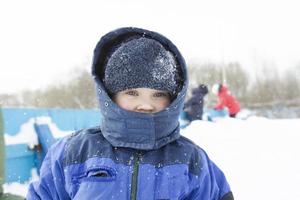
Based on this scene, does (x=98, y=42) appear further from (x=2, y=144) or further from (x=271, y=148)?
(x=271, y=148)

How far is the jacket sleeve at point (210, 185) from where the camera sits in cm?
214

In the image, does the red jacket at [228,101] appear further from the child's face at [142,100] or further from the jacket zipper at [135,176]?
the jacket zipper at [135,176]

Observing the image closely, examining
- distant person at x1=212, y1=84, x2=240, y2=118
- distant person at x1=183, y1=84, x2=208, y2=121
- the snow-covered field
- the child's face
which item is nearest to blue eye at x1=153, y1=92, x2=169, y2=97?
the child's face

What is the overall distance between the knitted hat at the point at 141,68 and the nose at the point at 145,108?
0.31 ft

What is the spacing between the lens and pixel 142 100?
2.21 meters

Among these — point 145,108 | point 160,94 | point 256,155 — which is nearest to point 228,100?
point 256,155

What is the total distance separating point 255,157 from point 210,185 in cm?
410

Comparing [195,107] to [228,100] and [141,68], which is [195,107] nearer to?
[228,100]

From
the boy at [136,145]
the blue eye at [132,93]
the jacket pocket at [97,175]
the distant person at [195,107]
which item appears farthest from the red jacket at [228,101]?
the jacket pocket at [97,175]

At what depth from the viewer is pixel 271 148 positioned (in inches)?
257

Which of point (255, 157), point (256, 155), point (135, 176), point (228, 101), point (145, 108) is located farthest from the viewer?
point (228, 101)

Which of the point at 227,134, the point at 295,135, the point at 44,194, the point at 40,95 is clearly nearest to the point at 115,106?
the point at 44,194

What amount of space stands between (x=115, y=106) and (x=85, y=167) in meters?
0.33

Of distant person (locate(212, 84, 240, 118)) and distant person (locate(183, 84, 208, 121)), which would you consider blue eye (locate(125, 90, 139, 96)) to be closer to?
distant person (locate(183, 84, 208, 121))
